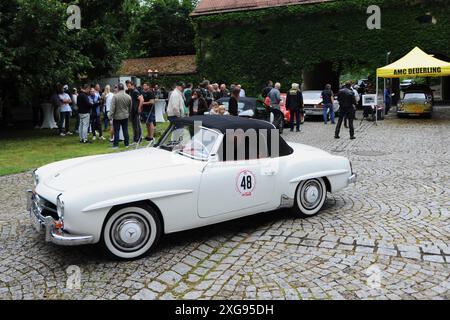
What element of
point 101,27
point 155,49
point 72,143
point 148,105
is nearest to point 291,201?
point 148,105

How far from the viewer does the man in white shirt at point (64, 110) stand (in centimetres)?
1531

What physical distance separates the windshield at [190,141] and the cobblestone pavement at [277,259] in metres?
1.02

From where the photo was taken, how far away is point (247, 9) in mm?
29484

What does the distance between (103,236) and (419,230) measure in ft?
12.3

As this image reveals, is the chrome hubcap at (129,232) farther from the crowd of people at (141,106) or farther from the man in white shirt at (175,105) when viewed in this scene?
the man in white shirt at (175,105)

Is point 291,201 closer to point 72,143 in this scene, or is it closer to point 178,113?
point 178,113

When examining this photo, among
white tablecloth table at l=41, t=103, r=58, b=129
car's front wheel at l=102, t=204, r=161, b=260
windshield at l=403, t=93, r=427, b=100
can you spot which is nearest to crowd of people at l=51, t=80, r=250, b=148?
white tablecloth table at l=41, t=103, r=58, b=129

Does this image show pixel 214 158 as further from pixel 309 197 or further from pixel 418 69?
pixel 418 69

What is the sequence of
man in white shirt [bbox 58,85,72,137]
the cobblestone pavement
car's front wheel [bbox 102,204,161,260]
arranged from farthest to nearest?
man in white shirt [bbox 58,85,72,137], car's front wheel [bbox 102,204,161,260], the cobblestone pavement

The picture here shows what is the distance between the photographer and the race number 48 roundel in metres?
5.25

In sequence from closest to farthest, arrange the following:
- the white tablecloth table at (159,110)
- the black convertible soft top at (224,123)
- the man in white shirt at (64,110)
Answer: the black convertible soft top at (224,123)
the man in white shirt at (64,110)
the white tablecloth table at (159,110)

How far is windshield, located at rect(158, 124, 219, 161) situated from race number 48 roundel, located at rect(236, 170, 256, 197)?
18.6 inches

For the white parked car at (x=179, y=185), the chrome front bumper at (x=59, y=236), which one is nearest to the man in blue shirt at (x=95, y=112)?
the white parked car at (x=179, y=185)

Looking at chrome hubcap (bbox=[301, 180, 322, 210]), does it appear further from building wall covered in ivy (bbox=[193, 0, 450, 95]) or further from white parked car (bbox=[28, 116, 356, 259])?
building wall covered in ivy (bbox=[193, 0, 450, 95])
